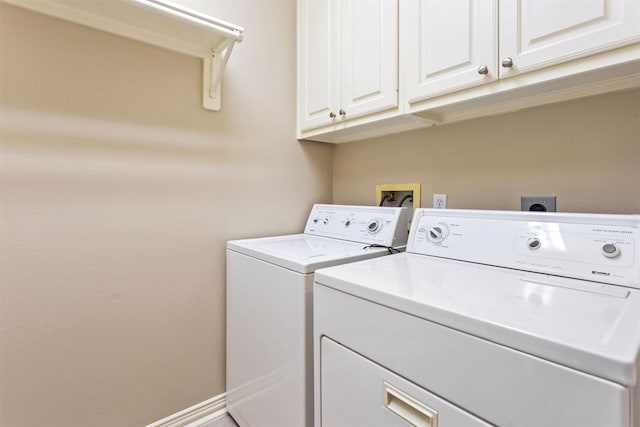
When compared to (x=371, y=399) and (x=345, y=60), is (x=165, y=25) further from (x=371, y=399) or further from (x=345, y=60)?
(x=371, y=399)

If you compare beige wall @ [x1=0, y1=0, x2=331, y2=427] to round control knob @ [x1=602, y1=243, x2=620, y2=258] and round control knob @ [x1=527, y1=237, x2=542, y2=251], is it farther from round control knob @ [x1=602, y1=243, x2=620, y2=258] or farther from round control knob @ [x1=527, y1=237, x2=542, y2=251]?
round control knob @ [x1=602, y1=243, x2=620, y2=258]

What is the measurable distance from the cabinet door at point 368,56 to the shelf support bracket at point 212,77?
602 millimetres

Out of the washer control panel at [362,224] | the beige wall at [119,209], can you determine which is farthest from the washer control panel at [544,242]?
the beige wall at [119,209]

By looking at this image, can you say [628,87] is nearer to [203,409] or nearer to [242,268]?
[242,268]

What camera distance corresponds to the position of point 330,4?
1600mm

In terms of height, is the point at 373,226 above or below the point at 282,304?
above

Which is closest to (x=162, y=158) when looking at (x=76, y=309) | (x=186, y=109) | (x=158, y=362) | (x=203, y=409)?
(x=186, y=109)

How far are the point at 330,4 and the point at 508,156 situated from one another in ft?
3.82

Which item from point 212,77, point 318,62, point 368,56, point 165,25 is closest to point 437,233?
point 368,56

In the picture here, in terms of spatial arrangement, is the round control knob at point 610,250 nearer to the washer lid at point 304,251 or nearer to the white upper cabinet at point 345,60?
the washer lid at point 304,251

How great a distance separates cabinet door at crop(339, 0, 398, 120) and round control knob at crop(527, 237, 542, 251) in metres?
0.73

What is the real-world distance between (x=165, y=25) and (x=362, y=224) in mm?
1228

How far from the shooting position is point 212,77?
152cm

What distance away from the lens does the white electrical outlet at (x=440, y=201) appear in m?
1.49
